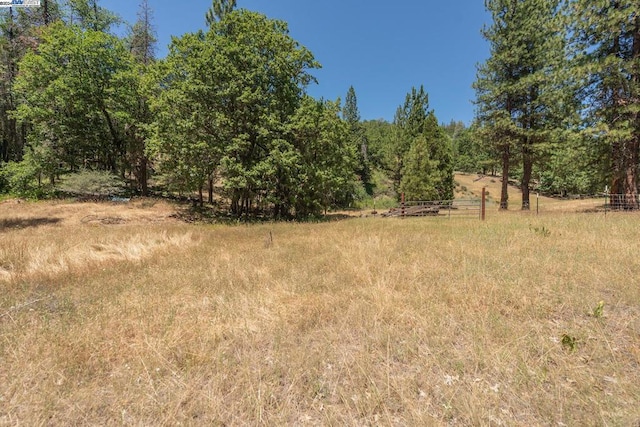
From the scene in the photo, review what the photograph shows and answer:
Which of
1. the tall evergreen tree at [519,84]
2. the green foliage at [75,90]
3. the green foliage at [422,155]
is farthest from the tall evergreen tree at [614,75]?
the green foliage at [75,90]

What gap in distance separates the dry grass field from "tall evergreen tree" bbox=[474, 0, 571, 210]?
1590 centimetres

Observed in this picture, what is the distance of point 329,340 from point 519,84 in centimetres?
Answer: 2246

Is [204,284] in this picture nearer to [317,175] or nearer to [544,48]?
[317,175]

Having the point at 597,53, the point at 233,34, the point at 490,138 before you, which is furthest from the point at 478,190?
the point at 233,34

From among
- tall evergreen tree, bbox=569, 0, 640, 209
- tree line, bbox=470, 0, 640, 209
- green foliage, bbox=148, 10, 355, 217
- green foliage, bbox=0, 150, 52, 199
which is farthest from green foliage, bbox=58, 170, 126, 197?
tall evergreen tree, bbox=569, 0, 640, 209

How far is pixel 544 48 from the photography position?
17.8m

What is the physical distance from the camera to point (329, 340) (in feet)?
10.8

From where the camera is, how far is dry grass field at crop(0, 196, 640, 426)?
2291mm

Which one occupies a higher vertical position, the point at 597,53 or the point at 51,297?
the point at 597,53

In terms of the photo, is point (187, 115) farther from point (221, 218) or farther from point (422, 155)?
point (422, 155)

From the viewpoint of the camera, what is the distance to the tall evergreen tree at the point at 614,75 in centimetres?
1232

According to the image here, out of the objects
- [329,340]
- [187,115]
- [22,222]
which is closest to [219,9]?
[187,115]

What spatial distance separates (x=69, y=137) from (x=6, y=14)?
46.3 ft

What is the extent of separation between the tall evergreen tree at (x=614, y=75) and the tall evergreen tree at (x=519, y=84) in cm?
266
